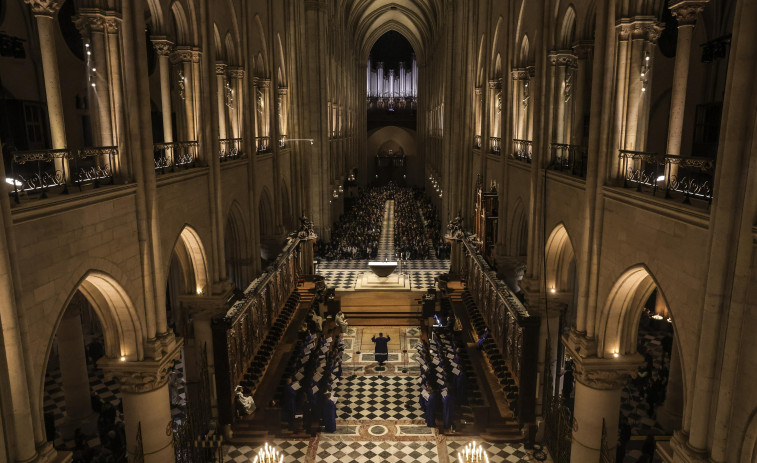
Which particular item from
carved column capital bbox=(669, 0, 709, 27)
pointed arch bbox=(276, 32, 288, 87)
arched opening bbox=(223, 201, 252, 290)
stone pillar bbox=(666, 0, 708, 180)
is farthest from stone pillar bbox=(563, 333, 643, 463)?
pointed arch bbox=(276, 32, 288, 87)

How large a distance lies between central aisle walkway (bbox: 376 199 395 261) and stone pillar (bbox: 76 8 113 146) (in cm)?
2098

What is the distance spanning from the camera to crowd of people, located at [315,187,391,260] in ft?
97.2

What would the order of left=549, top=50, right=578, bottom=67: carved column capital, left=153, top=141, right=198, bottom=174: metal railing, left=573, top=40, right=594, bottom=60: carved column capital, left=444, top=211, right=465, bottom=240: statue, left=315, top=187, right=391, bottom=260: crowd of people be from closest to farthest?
left=153, top=141, right=198, bottom=174: metal railing, left=573, top=40, right=594, bottom=60: carved column capital, left=549, top=50, right=578, bottom=67: carved column capital, left=444, top=211, right=465, bottom=240: statue, left=315, top=187, right=391, bottom=260: crowd of people

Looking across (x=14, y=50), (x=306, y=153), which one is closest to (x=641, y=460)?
(x=14, y=50)

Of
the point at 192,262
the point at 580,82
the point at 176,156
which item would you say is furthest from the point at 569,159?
the point at 192,262

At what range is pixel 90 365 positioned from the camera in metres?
17.2

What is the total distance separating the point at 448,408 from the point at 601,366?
15.6 ft

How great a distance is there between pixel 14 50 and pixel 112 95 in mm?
4823

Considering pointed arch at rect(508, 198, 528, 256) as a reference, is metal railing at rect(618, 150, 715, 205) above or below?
above

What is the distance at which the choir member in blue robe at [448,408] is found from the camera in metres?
13.2

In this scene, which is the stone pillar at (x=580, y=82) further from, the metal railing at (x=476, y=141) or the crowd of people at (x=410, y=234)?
the crowd of people at (x=410, y=234)

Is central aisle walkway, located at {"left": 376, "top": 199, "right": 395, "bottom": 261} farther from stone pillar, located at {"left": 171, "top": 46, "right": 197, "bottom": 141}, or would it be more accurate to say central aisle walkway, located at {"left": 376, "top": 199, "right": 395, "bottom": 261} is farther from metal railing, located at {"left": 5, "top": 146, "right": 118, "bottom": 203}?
metal railing, located at {"left": 5, "top": 146, "right": 118, "bottom": 203}

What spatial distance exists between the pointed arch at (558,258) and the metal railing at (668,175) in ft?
10.8

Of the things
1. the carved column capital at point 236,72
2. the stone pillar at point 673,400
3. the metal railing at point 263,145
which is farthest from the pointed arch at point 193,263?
the stone pillar at point 673,400
